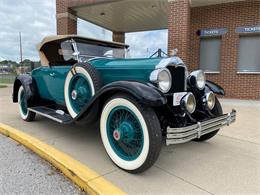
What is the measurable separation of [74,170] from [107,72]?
4.62ft

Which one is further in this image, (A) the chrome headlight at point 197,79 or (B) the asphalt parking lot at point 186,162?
(A) the chrome headlight at point 197,79

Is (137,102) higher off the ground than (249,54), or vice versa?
(249,54)

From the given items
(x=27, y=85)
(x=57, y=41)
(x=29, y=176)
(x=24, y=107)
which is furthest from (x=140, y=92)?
(x=24, y=107)

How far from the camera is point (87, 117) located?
2.92 metres

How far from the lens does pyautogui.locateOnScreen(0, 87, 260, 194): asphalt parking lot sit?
7.21ft

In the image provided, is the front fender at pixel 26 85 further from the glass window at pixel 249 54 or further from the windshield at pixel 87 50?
the glass window at pixel 249 54

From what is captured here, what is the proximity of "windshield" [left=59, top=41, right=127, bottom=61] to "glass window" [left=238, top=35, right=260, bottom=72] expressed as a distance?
230 inches

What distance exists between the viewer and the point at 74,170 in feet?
7.84

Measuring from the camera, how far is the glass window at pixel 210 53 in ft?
27.9

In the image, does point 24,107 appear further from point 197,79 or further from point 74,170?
point 197,79

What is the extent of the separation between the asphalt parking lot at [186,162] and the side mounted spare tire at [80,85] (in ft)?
2.00

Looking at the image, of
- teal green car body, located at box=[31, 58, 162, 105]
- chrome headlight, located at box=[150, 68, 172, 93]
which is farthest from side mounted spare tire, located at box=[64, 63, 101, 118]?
chrome headlight, located at box=[150, 68, 172, 93]

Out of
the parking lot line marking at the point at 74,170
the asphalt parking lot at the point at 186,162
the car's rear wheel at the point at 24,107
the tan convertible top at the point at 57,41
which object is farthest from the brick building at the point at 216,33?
the parking lot line marking at the point at 74,170

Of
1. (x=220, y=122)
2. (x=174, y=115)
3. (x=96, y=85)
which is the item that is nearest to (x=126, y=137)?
(x=174, y=115)
